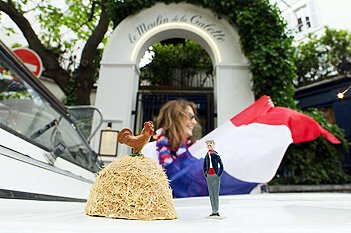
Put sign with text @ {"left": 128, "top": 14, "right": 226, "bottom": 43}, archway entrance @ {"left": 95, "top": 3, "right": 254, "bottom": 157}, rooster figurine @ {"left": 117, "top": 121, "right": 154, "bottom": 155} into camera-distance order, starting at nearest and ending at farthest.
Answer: rooster figurine @ {"left": 117, "top": 121, "right": 154, "bottom": 155} → archway entrance @ {"left": 95, "top": 3, "right": 254, "bottom": 157} → sign with text @ {"left": 128, "top": 14, "right": 226, "bottom": 43}

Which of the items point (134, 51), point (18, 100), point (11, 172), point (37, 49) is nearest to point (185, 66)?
point (134, 51)

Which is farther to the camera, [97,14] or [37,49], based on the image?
[97,14]

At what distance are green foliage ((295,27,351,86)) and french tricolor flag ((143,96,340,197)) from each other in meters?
6.98

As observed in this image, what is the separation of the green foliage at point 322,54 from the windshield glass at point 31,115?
8370 mm

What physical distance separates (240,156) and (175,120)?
64 centimetres

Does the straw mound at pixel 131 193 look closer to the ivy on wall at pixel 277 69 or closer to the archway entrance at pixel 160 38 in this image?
the archway entrance at pixel 160 38

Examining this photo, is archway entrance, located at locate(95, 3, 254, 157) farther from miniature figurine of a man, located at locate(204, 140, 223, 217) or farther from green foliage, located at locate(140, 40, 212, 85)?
miniature figurine of a man, located at locate(204, 140, 223, 217)

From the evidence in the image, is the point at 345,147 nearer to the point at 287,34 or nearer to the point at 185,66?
Answer: the point at 287,34

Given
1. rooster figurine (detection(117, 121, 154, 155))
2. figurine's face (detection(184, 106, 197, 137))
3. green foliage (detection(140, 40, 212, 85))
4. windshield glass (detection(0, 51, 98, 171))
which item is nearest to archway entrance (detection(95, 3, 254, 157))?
green foliage (detection(140, 40, 212, 85))

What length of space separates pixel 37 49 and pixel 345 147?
7.46m

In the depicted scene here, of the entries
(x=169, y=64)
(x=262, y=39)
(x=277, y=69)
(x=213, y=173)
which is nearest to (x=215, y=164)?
(x=213, y=173)

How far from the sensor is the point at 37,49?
21.0ft

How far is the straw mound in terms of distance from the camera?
0.50 m

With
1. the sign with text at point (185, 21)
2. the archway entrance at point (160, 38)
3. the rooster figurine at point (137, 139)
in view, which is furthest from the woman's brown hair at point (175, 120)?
the sign with text at point (185, 21)
